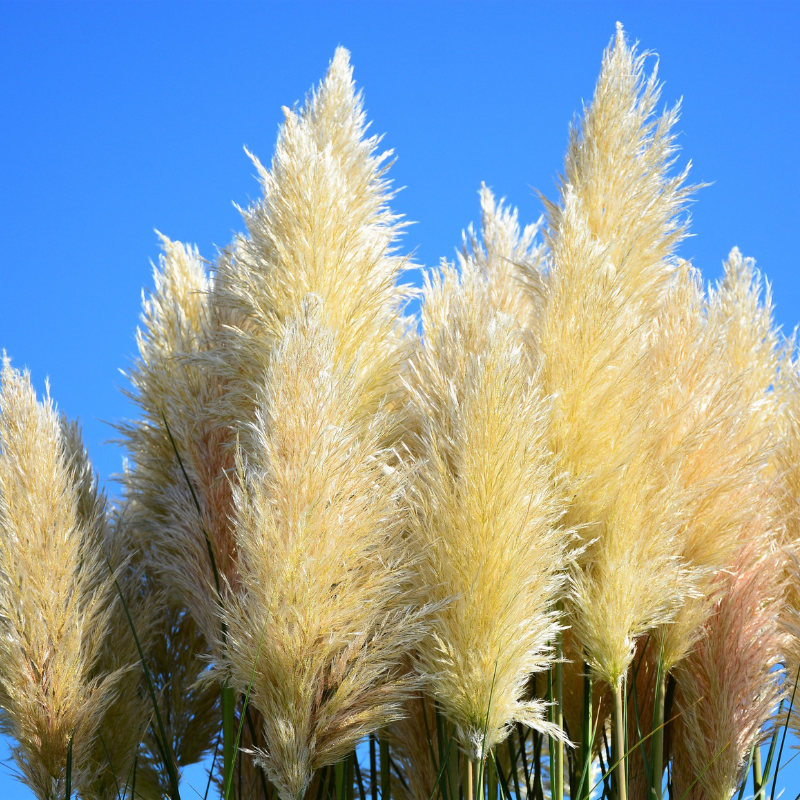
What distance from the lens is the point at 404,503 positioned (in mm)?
2252

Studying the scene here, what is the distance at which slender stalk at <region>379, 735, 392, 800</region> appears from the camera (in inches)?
107

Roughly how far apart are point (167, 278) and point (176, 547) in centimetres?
102

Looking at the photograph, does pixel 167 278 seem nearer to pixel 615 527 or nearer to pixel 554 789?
pixel 615 527

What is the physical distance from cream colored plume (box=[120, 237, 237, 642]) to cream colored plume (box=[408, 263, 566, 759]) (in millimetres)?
675

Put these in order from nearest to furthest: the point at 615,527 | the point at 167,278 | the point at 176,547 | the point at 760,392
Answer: the point at 615,527 < the point at 176,547 < the point at 760,392 < the point at 167,278

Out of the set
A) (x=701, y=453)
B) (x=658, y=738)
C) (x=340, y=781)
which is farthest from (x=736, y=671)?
(x=340, y=781)

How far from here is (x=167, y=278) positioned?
10.4 ft

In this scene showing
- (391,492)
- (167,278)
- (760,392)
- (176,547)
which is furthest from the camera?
(167,278)

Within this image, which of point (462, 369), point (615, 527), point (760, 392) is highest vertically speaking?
point (760, 392)

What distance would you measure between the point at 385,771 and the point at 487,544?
3.71 feet

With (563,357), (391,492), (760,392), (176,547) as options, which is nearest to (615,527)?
(563,357)

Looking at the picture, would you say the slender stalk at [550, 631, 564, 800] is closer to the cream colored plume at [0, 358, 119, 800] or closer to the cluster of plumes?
the cluster of plumes

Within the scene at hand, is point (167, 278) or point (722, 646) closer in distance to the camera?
point (722, 646)

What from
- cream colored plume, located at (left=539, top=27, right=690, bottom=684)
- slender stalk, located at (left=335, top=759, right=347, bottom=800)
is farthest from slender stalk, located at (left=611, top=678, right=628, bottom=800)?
slender stalk, located at (left=335, top=759, right=347, bottom=800)
